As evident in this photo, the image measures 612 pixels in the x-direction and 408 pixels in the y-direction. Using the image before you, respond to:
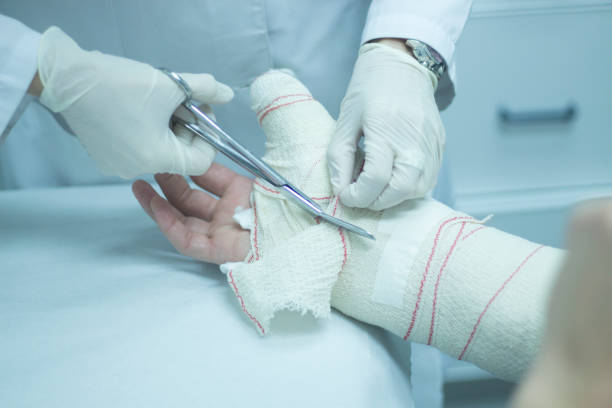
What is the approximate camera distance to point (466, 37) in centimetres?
130

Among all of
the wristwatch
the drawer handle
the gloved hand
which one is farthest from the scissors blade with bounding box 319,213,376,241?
the drawer handle

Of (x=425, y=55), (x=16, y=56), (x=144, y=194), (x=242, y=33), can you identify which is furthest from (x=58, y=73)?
(x=425, y=55)

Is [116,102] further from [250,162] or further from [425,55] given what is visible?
[425,55]

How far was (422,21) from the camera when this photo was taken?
31.2 inches

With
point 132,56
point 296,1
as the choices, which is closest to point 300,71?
point 296,1

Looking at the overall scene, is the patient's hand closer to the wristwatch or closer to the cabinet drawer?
the wristwatch

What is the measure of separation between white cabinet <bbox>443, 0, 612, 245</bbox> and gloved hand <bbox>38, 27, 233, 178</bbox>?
3.14 feet

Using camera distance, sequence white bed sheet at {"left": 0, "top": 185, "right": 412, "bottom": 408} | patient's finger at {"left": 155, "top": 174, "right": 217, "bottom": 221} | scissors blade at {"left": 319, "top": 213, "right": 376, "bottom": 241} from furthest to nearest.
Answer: patient's finger at {"left": 155, "top": 174, "right": 217, "bottom": 221}, scissors blade at {"left": 319, "top": 213, "right": 376, "bottom": 241}, white bed sheet at {"left": 0, "top": 185, "right": 412, "bottom": 408}

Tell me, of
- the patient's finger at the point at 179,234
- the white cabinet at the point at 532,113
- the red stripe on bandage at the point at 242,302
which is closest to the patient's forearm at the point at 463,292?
the red stripe on bandage at the point at 242,302

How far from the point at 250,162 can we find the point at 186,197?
0.24 meters

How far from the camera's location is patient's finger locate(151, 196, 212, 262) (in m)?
0.71

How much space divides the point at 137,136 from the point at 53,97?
0.43ft

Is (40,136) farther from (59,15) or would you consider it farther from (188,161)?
(188,161)

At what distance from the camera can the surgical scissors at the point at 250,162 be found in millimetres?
618
